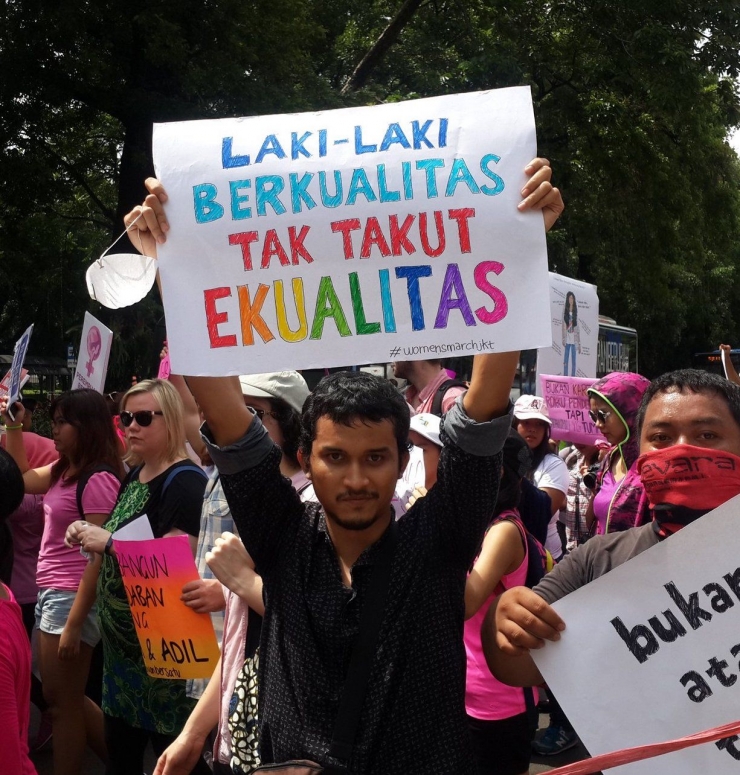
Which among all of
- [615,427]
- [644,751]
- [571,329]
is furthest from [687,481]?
[571,329]

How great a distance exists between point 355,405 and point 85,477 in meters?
2.65

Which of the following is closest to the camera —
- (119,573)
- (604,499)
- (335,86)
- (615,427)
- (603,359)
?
(119,573)

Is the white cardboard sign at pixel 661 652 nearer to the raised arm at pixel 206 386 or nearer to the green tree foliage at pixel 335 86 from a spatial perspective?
the raised arm at pixel 206 386

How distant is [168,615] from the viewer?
3.21 m

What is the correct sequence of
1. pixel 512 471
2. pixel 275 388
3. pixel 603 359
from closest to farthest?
pixel 275 388 < pixel 512 471 < pixel 603 359

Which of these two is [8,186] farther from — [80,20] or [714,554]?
[714,554]

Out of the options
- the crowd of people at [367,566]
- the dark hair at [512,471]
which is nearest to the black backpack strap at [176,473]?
the crowd of people at [367,566]

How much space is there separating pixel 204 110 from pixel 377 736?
41.7 ft

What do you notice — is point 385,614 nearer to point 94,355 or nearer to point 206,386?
point 206,386

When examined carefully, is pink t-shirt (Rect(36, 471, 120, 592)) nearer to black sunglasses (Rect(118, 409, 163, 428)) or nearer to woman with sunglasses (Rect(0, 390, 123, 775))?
woman with sunglasses (Rect(0, 390, 123, 775))

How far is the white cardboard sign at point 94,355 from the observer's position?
5.75 meters

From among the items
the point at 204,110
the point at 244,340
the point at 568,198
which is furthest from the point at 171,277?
the point at 568,198

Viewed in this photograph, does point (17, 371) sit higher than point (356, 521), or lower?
higher

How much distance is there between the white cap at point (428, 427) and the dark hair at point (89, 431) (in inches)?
67.3
